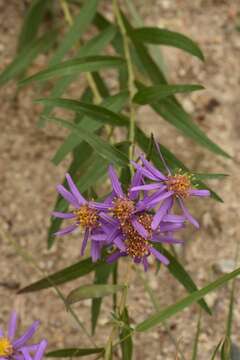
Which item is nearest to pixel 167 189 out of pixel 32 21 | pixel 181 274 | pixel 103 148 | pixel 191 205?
pixel 103 148

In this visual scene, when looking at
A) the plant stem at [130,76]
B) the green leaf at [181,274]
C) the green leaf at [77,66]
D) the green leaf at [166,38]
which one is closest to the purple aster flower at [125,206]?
the plant stem at [130,76]

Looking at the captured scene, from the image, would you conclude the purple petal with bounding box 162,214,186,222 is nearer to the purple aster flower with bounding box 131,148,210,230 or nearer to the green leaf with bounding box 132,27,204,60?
the purple aster flower with bounding box 131,148,210,230

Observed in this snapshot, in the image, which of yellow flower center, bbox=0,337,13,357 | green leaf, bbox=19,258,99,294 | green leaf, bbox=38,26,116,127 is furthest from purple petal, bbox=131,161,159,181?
green leaf, bbox=38,26,116,127

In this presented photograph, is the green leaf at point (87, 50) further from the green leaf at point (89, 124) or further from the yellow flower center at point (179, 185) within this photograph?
the yellow flower center at point (179, 185)

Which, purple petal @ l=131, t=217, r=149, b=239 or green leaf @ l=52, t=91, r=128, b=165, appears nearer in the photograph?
purple petal @ l=131, t=217, r=149, b=239

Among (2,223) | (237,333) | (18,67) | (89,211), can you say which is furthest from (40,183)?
(89,211)

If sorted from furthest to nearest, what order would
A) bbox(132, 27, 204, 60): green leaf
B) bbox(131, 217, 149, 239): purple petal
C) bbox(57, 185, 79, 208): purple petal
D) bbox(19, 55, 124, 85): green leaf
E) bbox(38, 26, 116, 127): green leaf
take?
1. bbox(38, 26, 116, 127): green leaf
2. bbox(132, 27, 204, 60): green leaf
3. bbox(19, 55, 124, 85): green leaf
4. bbox(57, 185, 79, 208): purple petal
5. bbox(131, 217, 149, 239): purple petal

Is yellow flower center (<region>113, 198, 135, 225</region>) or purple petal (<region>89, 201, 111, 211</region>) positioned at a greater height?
purple petal (<region>89, 201, 111, 211</region>)
